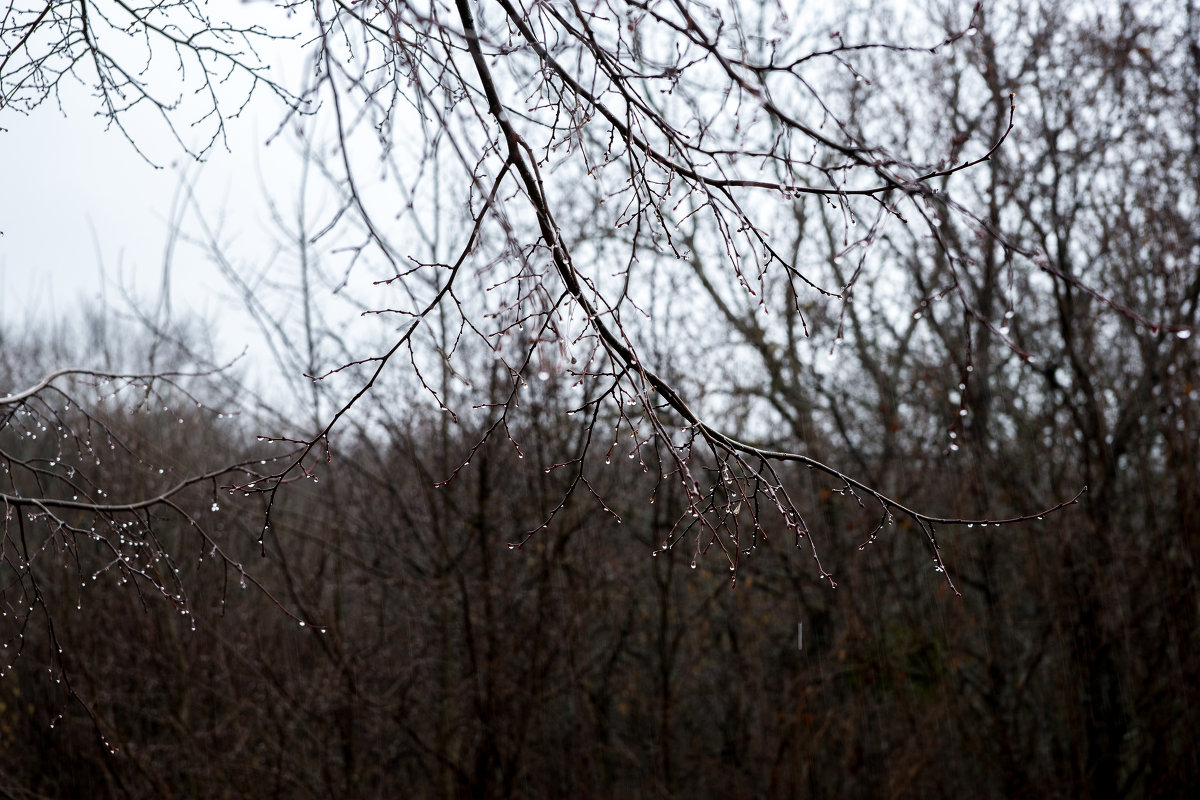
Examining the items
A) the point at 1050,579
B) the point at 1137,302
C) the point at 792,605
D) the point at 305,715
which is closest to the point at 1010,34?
the point at 1137,302

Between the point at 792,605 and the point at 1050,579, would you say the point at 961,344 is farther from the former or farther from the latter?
the point at 792,605

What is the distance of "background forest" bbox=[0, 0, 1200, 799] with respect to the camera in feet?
21.4

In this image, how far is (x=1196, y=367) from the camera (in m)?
6.22

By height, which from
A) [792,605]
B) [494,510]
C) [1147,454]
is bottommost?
[792,605]

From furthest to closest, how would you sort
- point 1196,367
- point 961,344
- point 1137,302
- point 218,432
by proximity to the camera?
point 218,432
point 961,344
point 1137,302
point 1196,367

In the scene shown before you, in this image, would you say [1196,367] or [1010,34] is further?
[1010,34]

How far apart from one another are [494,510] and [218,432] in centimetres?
359

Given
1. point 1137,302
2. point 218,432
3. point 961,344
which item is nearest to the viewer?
point 1137,302

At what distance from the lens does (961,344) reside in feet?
25.5

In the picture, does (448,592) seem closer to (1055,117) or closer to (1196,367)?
(1196,367)

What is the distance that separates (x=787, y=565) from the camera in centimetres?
788

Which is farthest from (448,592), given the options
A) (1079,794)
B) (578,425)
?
(1079,794)

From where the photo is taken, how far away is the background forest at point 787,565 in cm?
653

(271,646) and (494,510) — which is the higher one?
(494,510)
